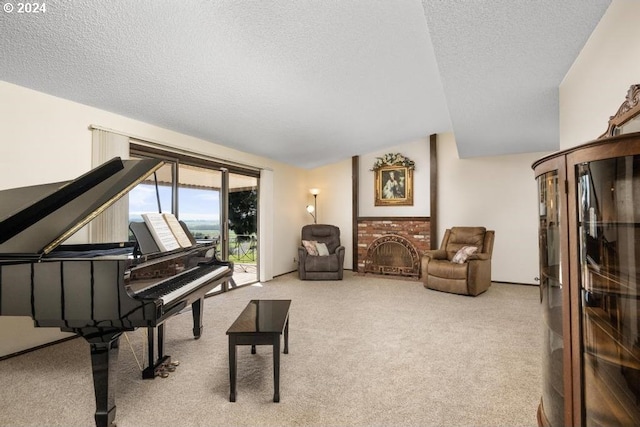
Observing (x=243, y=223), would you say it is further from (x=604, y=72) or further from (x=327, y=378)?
(x=604, y=72)

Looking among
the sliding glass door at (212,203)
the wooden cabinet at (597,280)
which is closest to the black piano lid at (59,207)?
the sliding glass door at (212,203)

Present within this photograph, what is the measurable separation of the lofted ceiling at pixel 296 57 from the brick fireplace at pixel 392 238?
7.77ft

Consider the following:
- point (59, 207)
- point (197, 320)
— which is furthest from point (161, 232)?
point (197, 320)

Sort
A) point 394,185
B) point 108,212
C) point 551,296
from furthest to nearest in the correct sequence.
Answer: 1. point 394,185
2. point 108,212
3. point 551,296

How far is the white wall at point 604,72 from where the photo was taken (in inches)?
57.6

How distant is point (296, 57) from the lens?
2.64 meters

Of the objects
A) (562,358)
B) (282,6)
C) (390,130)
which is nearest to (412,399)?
(562,358)

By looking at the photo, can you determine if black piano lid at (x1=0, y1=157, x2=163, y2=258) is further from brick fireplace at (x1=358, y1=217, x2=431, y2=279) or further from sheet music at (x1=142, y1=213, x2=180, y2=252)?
brick fireplace at (x1=358, y1=217, x2=431, y2=279)

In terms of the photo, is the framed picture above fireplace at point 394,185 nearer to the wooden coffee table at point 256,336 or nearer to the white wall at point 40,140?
the white wall at point 40,140

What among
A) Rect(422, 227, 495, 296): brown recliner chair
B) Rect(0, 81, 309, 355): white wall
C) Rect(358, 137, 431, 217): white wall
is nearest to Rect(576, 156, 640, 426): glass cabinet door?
Rect(422, 227, 495, 296): brown recliner chair

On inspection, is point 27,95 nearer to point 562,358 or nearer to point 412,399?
point 412,399

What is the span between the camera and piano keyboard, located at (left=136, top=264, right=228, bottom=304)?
1.74 m

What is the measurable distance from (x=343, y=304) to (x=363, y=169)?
3.44 metres

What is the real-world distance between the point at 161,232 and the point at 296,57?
1.88 meters
